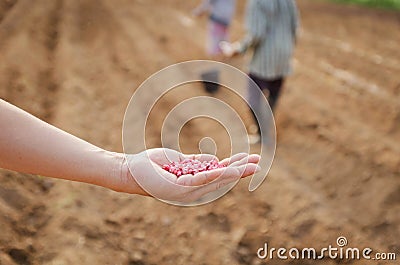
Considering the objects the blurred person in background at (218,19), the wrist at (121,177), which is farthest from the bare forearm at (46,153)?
the blurred person in background at (218,19)

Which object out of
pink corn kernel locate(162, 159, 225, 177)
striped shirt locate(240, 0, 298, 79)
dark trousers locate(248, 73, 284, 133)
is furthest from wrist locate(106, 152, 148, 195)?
dark trousers locate(248, 73, 284, 133)

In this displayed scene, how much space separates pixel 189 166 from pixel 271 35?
239 cm

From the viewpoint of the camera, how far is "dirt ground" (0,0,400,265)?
3.00 meters

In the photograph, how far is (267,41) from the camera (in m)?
4.21

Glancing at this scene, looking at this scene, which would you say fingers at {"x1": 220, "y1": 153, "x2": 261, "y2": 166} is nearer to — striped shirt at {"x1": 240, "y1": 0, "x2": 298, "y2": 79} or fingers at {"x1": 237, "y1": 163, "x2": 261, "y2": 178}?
fingers at {"x1": 237, "y1": 163, "x2": 261, "y2": 178}

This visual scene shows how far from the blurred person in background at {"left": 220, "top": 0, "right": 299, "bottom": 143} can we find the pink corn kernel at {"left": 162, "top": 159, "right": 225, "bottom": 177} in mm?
2030

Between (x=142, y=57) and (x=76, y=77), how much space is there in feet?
3.95

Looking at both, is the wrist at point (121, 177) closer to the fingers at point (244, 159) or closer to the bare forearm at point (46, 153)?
the bare forearm at point (46, 153)

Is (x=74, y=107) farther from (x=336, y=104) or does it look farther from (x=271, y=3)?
(x=336, y=104)

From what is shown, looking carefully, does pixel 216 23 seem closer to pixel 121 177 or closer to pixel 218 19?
pixel 218 19

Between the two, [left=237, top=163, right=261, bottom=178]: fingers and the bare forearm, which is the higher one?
the bare forearm

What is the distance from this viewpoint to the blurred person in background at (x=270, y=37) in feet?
13.5

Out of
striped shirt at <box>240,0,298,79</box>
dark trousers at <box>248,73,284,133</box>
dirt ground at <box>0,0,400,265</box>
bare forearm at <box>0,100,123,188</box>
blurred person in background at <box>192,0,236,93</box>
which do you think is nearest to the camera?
bare forearm at <box>0,100,123,188</box>

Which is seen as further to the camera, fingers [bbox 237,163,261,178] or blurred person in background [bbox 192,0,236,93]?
blurred person in background [bbox 192,0,236,93]
